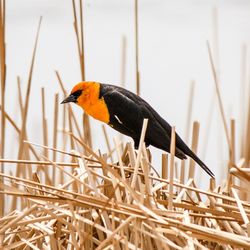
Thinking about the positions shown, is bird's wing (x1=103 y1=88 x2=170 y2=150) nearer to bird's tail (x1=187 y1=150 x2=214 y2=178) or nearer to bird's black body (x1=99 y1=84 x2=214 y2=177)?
bird's black body (x1=99 y1=84 x2=214 y2=177)

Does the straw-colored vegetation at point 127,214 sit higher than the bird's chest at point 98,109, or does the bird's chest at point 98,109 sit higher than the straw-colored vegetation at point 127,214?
the bird's chest at point 98,109

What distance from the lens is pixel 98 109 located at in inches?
146

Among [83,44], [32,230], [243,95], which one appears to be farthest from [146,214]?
[243,95]

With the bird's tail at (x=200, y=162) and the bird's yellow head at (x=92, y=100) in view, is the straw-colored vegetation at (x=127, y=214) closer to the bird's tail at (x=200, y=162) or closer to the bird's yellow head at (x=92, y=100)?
the bird's tail at (x=200, y=162)

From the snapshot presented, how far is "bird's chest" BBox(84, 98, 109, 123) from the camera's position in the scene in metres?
3.67

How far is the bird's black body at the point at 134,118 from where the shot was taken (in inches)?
138

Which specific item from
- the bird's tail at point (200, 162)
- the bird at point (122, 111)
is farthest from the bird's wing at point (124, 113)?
the bird's tail at point (200, 162)

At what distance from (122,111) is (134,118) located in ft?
0.24

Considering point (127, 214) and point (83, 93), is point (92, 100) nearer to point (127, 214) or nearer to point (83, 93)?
point (83, 93)

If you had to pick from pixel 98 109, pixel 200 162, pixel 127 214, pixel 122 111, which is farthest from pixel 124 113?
pixel 127 214

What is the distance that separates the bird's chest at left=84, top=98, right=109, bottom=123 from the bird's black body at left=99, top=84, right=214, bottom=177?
23 mm

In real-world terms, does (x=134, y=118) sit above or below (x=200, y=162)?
above

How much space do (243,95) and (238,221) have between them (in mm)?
1868

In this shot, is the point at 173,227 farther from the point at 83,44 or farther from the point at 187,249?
the point at 83,44
